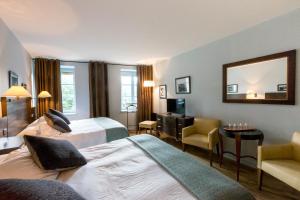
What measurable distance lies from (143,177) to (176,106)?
343cm

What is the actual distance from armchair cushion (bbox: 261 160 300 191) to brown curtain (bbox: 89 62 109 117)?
15.0 feet

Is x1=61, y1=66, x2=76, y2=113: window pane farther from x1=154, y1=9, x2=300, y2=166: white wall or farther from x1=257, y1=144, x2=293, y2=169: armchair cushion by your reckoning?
x1=257, y1=144, x2=293, y2=169: armchair cushion

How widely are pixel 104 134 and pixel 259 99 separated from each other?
2685mm

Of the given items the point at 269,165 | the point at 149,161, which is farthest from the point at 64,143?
the point at 269,165

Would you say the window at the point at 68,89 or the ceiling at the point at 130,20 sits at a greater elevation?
the ceiling at the point at 130,20

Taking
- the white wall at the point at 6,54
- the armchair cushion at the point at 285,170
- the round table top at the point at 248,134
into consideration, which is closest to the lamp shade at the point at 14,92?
the white wall at the point at 6,54

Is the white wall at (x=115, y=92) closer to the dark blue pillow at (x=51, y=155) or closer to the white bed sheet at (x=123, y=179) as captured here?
the white bed sheet at (x=123, y=179)

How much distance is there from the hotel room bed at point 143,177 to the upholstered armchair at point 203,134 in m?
1.55

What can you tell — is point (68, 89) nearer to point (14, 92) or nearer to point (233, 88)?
point (14, 92)

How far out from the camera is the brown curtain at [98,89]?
17.7ft

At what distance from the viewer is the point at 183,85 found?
4652mm

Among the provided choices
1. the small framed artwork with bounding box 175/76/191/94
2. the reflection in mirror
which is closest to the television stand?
the small framed artwork with bounding box 175/76/191/94

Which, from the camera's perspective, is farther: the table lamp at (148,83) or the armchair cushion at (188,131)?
the table lamp at (148,83)

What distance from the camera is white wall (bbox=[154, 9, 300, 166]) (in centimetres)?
244
